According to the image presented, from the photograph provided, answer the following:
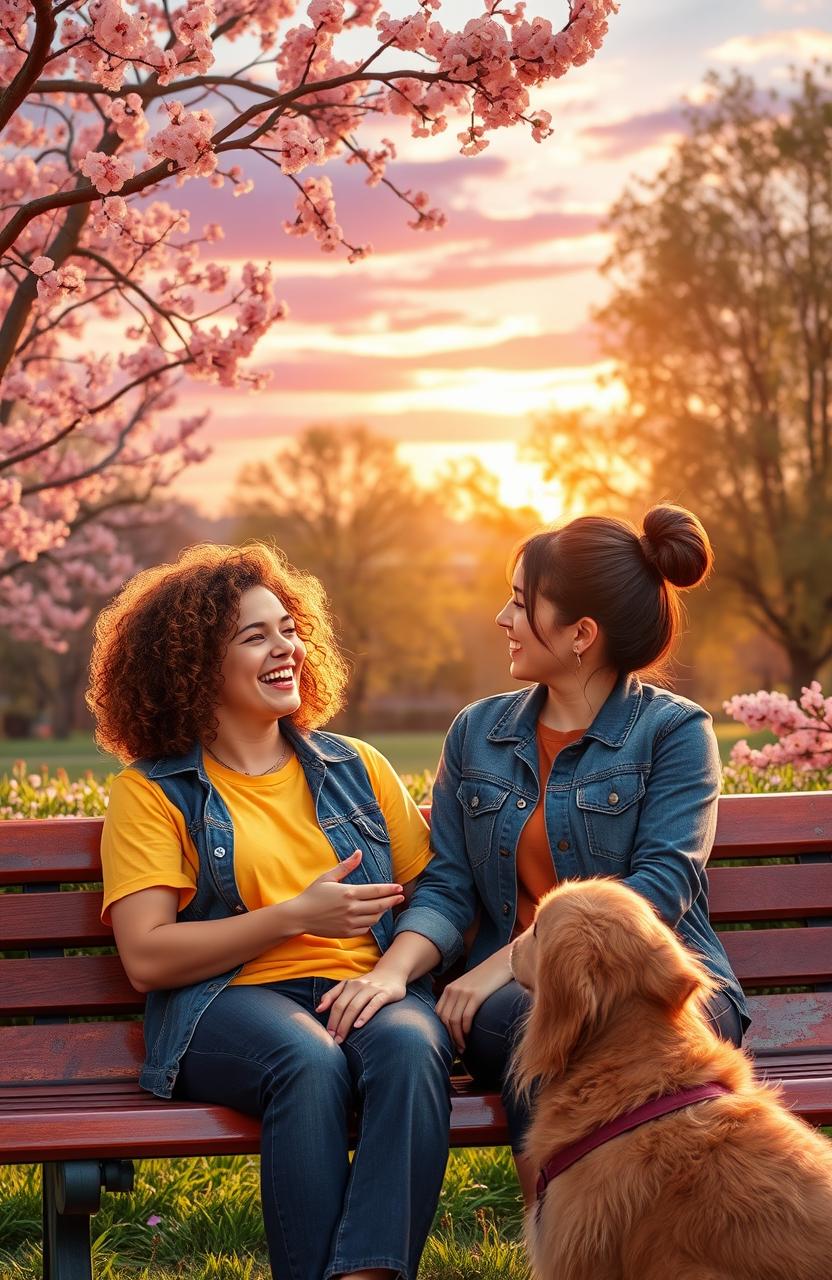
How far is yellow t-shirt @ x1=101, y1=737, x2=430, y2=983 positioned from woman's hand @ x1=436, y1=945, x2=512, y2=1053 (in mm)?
227

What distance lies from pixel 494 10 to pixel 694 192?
23.4m

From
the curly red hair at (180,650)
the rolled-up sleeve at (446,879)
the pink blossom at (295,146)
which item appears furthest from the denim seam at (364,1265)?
the pink blossom at (295,146)

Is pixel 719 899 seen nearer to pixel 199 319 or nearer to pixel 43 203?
pixel 43 203

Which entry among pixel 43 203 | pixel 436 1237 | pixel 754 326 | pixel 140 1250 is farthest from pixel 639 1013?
pixel 754 326

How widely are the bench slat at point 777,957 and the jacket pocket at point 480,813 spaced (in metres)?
0.81

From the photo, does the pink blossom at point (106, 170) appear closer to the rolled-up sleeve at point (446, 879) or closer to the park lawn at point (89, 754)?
the rolled-up sleeve at point (446, 879)

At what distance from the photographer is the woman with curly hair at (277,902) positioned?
305 cm

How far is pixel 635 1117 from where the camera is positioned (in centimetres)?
285

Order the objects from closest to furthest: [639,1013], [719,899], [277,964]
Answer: [639,1013], [277,964], [719,899]

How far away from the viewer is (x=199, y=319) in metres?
6.79

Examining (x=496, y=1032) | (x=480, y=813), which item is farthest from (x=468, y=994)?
(x=480, y=813)

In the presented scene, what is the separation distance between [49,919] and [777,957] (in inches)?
79.5

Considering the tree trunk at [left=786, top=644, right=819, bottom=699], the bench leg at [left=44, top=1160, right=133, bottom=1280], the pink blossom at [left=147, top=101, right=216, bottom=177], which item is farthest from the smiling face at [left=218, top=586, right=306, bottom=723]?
the tree trunk at [left=786, top=644, right=819, bottom=699]

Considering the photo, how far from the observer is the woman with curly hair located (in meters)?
3.05
